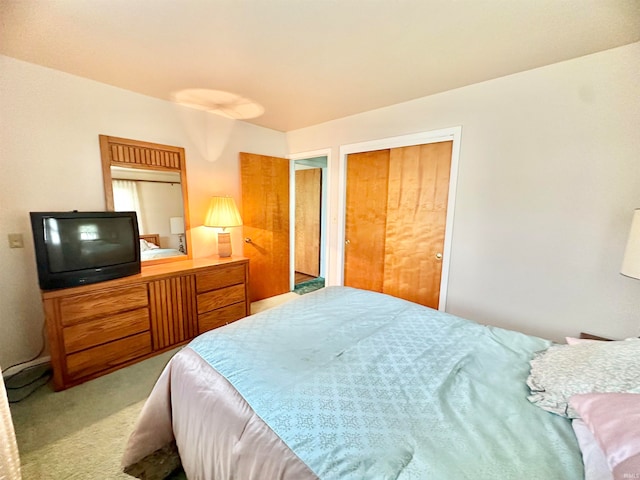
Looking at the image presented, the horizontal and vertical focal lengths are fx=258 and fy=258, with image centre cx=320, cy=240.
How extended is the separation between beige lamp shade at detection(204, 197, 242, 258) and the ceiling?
44.1 inches

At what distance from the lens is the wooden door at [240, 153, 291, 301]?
3.37 m

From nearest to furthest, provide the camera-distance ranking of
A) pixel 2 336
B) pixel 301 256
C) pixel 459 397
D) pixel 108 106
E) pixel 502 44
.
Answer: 1. pixel 459 397
2. pixel 502 44
3. pixel 2 336
4. pixel 108 106
5. pixel 301 256

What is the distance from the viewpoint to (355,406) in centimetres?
89

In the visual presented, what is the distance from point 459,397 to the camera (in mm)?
957

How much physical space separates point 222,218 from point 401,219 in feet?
6.39

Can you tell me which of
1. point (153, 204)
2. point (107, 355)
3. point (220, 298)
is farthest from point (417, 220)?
point (107, 355)

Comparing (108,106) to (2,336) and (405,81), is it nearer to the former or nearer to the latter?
(2,336)

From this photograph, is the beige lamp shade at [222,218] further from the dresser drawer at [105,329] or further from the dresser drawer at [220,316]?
the dresser drawer at [105,329]

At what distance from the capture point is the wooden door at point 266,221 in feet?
11.1

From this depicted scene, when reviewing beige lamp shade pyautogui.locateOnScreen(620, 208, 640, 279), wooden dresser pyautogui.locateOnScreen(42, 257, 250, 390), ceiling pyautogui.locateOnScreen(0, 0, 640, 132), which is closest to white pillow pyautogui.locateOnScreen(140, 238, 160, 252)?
wooden dresser pyautogui.locateOnScreen(42, 257, 250, 390)

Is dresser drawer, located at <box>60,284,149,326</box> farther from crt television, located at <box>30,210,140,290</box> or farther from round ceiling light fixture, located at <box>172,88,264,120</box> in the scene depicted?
round ceiling light fixture, located at <box>172,88,264,120</box>

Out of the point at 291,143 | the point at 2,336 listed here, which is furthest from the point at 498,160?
the point at 2,336

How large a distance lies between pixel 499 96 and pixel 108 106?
130 inches

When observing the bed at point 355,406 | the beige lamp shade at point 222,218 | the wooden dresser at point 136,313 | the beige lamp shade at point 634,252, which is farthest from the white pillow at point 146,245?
the beige lamp shade at point 634,252
